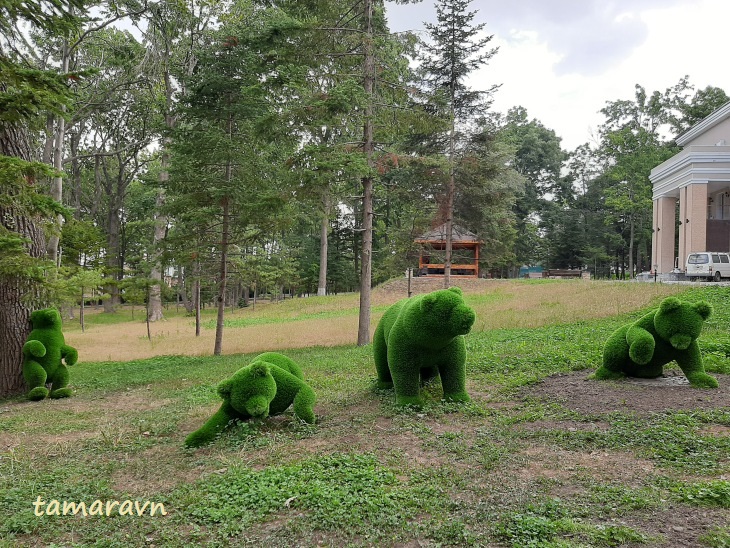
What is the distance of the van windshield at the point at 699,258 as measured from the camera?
20.6 metres

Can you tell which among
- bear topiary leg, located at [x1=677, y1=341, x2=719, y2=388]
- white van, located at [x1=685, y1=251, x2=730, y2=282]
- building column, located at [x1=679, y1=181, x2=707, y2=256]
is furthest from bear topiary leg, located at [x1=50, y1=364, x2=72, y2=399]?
building column, located at [x1=679, y1=181, x2=707, y2=256]

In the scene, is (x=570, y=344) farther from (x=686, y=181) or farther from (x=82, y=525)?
(x=686, y=181)

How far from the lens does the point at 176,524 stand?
10.4 ft

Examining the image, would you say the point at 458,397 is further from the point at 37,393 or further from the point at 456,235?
the point at 456,235

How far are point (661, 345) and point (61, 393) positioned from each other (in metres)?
9.22

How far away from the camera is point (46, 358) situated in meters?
7.64

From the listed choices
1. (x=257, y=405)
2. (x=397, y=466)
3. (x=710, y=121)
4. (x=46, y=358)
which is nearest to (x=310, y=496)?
(x=397, y=466)

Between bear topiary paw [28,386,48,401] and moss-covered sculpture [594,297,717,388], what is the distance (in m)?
8.59

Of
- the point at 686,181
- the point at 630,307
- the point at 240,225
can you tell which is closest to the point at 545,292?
the point at 630,307

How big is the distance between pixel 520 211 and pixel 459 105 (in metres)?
26.8

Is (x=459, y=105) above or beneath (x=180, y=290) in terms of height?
above

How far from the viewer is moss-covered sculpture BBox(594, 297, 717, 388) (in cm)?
564

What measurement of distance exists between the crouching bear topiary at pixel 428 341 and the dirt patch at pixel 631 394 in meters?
1.23

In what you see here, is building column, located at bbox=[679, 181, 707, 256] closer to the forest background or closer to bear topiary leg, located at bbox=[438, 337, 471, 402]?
the forest background
